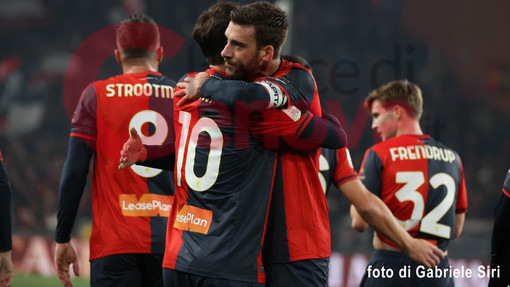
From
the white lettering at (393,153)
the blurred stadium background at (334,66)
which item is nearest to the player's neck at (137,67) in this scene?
the white lettering at (393,153)

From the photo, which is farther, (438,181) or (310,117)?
(438,181)

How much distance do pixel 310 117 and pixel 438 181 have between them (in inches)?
95.1

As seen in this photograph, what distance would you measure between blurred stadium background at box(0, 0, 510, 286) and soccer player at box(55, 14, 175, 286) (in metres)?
8.81

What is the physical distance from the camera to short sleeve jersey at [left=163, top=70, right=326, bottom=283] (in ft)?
8.57

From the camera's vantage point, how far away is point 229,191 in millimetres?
2652

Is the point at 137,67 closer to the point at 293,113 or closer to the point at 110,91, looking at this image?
the point at 110,91

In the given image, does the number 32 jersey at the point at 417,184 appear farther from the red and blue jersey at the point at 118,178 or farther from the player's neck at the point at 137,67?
the player's neck at the point at 137,67

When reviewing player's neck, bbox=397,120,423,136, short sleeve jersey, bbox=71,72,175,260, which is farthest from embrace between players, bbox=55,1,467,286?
player's neck, bbox=397,120,423,136

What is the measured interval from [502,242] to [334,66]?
11.8 metres

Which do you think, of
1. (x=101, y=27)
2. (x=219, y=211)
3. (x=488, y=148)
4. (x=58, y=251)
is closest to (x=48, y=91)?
(x=101, y=27)

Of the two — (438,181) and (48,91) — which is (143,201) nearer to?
(438,181)

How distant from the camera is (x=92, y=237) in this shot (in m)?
3.87

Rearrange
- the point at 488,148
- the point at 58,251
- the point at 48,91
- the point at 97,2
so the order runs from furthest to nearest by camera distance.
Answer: the point at 97,2 < the point at 48,91 < the point at 488,148 < the point at 58,251

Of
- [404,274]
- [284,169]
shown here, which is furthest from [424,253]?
[404,274]
